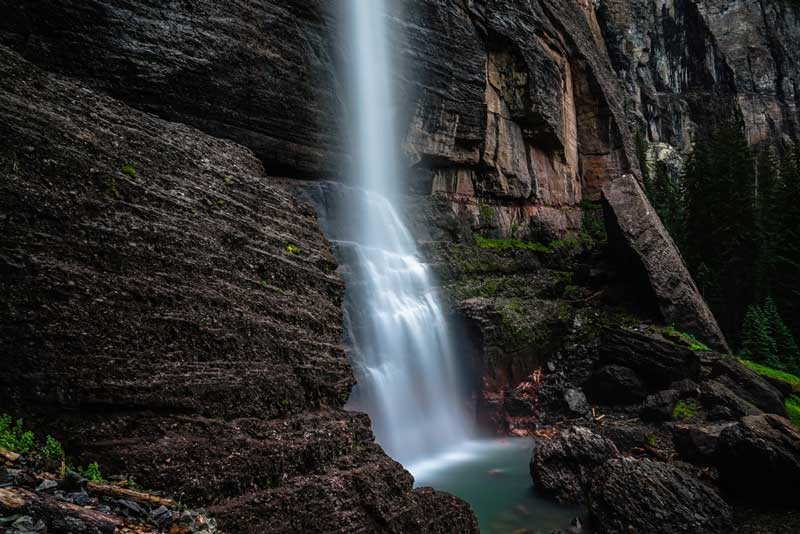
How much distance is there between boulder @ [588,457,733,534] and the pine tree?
14.6m

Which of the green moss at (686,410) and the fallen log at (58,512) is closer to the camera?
the fallen log at (58,512)

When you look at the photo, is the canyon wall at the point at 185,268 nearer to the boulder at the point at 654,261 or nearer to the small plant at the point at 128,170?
the small plant at the point at 128,170

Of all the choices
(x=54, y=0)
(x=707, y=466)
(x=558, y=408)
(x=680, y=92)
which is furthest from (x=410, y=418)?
(x=680, y=92)

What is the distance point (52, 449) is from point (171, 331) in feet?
4.76

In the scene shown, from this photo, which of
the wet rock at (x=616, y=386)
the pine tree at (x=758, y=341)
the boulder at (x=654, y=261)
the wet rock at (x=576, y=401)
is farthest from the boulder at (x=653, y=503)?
the pine tree at (x=758, y=341)

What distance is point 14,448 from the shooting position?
3.56 m

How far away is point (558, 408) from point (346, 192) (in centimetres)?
940

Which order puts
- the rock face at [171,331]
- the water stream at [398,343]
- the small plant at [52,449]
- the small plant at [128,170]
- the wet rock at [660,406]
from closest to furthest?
the small plant at [52,449] < the rock face at [171,331] < the small plant at [128,170] < the water stream at [398,343] < the wet rock at [660,406]

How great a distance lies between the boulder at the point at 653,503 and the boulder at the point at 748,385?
6.17 metres

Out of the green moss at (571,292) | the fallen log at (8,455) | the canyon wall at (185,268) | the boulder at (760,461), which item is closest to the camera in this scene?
the fallen log at (8,455)

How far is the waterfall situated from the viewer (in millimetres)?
11562

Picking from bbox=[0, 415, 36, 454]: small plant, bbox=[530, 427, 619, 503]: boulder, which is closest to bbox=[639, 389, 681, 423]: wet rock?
bbox=[530, 427, 619, 503]: boulder

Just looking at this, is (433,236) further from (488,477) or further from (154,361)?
(154,361)

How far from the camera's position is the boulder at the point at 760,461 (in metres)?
7.33
